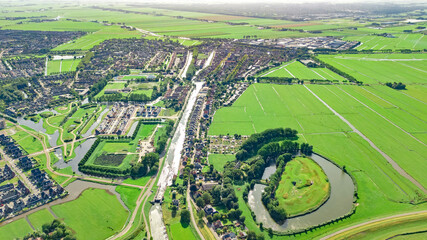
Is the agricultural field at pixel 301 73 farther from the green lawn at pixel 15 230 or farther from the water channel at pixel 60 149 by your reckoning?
the green lawn at pixel 15 230

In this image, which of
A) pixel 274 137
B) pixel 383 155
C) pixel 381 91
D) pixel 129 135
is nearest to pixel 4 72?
pixel 129 135

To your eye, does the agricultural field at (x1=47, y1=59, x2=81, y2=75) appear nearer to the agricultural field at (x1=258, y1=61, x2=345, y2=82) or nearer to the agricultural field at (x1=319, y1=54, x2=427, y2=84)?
the agricultural field at (x1=258, y1=61, x2=345, y2=82)

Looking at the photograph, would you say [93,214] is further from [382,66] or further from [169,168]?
[382,66]

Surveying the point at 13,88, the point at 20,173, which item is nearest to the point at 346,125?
the point at 20,173

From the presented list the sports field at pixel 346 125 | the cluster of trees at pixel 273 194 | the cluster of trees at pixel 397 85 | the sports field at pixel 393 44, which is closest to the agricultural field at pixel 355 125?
the sports field at pixel 346 125

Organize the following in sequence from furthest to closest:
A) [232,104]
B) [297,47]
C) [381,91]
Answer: [297,47]
[381,91]
[232,104]

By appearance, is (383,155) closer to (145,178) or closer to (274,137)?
(274,137)
